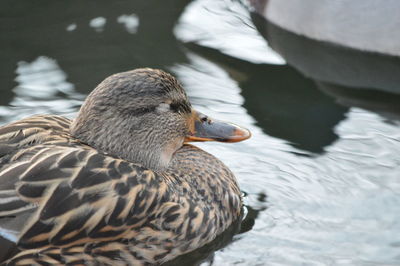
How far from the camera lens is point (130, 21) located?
727 centimetres

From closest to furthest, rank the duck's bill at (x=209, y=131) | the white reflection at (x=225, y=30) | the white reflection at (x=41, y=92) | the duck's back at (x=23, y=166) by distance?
the duck's back at (x=23, y=166) → the duck's bill at (x=209, y=131) → the white reflection at (x=41, y=92) → the white reflection at (x=225, y=30)

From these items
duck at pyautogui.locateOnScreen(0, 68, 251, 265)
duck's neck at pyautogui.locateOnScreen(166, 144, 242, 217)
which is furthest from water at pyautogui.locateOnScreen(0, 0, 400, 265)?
duck at pyautogui.locateOnScreen(0, 68, 251, 265)

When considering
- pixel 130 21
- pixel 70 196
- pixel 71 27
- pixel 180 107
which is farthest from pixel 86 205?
pixel 130 21

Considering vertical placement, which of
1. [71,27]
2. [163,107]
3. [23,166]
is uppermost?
[163,107]

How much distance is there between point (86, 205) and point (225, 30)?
3319 millimetres

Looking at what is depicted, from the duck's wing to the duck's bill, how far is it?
634 mm

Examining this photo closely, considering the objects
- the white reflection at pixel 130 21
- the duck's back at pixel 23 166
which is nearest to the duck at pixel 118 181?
the duck's back at pixel 23 166

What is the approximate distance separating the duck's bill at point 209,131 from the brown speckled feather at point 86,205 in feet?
1.18

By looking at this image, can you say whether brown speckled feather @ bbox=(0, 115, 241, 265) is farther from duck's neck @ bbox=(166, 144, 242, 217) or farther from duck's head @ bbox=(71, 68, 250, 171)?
duck's head @ bbox=(71, 68, 250, 171)

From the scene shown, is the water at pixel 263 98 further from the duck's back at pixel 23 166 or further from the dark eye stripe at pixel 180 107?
the duck's back at pixel 23 166

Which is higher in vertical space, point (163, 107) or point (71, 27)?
point (163, 107)

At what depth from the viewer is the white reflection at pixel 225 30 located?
22.2 feet

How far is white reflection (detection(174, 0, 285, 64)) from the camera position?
6762 millimetres

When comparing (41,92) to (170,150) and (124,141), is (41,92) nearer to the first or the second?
(170,150)
